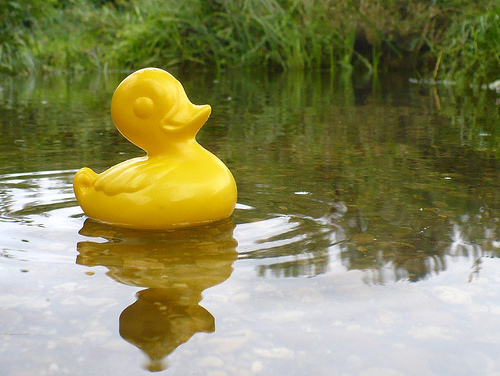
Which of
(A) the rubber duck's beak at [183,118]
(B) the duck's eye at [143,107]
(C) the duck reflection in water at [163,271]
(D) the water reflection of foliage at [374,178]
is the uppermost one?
(B) the duck's eye at [143,107]

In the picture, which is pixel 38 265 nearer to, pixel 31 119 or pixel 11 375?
pixel 11 375

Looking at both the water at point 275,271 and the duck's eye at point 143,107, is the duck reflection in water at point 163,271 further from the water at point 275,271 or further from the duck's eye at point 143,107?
the duck's eye at point 143,107

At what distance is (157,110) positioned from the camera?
257 centimetres

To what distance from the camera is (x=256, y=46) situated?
38.1 ft

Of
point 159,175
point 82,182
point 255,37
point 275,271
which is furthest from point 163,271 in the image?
point 255,37

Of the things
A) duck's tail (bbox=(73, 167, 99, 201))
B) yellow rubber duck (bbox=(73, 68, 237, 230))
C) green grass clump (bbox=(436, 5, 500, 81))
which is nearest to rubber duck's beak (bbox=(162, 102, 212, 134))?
yellow rubber duck (bbox=(73, 68, 237, 230))

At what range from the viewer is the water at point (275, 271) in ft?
5.05

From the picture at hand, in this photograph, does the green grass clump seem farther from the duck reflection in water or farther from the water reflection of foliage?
the duck reflection in water

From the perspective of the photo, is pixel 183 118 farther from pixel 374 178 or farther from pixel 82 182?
pixel 374 178

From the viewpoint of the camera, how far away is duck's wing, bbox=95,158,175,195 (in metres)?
2.47

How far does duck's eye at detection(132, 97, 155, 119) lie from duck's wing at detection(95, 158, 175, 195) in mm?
186

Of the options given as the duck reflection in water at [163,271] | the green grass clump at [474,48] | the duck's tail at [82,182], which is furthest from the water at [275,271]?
the green grass clump at [474,48]

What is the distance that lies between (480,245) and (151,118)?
4.32ft

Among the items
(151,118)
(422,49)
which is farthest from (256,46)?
(151,118)
